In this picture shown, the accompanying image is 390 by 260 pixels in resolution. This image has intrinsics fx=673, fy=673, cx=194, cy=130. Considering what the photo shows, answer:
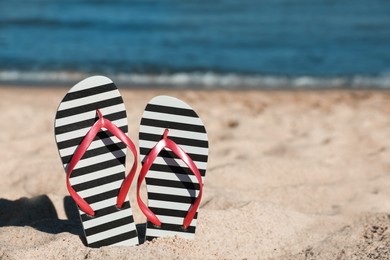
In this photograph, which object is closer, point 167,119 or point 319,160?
point 167,119

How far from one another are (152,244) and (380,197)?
149cm

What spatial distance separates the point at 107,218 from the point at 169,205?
27 centimetres

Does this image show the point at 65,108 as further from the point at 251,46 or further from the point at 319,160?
the point at 251,46

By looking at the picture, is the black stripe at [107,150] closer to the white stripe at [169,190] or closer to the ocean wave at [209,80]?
the white stripe at [169,190]

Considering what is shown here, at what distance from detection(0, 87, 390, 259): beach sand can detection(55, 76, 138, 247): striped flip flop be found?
130mm

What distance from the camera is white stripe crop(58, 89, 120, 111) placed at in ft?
9.07

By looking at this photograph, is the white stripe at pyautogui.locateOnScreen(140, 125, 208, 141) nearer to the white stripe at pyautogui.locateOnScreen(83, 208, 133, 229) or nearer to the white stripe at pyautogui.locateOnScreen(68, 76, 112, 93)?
the white stripe at pyautogui.locateOnScreen(68, 76, 112, 93)

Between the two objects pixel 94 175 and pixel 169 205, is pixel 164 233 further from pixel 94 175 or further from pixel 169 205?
pixel 94 175

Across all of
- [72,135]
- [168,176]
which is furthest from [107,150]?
[168,176]

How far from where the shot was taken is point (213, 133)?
5070mm

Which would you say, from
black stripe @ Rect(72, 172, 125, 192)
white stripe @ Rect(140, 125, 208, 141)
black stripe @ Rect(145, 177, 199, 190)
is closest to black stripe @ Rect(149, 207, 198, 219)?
black stripe @ Rect(145, 177, 199, 190)

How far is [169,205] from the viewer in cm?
288

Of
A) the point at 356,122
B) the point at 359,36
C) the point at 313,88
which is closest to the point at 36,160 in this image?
the point at 356,122

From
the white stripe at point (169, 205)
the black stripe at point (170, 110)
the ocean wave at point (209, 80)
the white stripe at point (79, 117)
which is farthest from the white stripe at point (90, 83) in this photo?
the ocean wave at point (209, 80)
